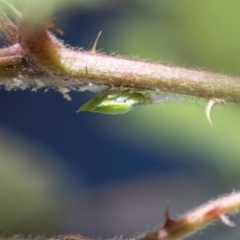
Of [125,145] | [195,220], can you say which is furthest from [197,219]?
[125,145]

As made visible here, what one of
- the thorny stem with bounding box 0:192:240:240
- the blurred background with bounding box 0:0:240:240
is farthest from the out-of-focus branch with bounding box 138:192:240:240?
the blurred background with bounding box 0:0:240:240

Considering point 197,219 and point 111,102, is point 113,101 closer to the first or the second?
point 111,102

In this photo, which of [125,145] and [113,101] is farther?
[125,145]

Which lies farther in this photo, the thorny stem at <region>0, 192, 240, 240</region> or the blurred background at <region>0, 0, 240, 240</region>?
the blurred background at <region>0, 0, 240, 240</region>

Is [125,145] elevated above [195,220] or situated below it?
above

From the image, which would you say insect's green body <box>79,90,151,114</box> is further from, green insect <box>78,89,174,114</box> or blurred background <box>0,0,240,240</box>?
blurred background <box>0,0,240,240</box>

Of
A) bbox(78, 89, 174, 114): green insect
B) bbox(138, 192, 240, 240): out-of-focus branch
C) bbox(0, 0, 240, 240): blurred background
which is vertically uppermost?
bbox(0, 0, 240, 240): blurred background

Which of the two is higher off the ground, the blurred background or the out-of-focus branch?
the blurred background

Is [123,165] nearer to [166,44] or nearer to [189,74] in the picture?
[166,44]

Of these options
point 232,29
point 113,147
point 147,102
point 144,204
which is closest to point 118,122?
point 113,147
